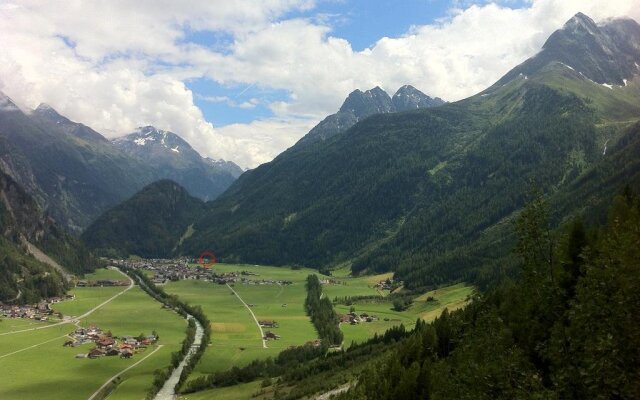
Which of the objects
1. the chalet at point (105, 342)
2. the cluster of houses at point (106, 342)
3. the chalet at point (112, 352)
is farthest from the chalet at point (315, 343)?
the chalet at point (105, 342)

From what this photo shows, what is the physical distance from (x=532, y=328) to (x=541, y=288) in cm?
1440

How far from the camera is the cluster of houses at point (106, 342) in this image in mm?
161000

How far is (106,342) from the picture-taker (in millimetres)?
170000

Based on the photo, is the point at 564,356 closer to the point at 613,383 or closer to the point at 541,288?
the point at 613,383

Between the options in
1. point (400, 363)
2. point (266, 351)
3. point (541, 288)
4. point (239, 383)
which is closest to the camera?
point (541, 288)

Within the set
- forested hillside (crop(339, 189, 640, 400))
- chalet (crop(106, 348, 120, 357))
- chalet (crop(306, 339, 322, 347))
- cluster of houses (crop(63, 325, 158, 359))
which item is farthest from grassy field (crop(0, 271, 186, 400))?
forested hillside (crop(339, 189, 640, 400))

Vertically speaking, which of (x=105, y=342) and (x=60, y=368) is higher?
(x=105, y=342)

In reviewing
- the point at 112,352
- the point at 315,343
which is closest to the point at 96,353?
the point at 112,352

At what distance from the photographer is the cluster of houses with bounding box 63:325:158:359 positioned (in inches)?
6339

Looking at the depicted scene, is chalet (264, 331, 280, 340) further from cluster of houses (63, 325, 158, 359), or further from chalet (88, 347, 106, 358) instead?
chalet (88, 347, 106, 358)

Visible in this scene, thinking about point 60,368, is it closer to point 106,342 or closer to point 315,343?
point 106,342

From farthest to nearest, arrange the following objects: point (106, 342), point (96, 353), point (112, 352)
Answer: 1. point (106, 342)
2. point (112, 352)
3. point (96, 353)

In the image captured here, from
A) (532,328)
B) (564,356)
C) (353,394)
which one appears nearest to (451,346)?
(353,394)

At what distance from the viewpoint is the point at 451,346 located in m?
75.2
